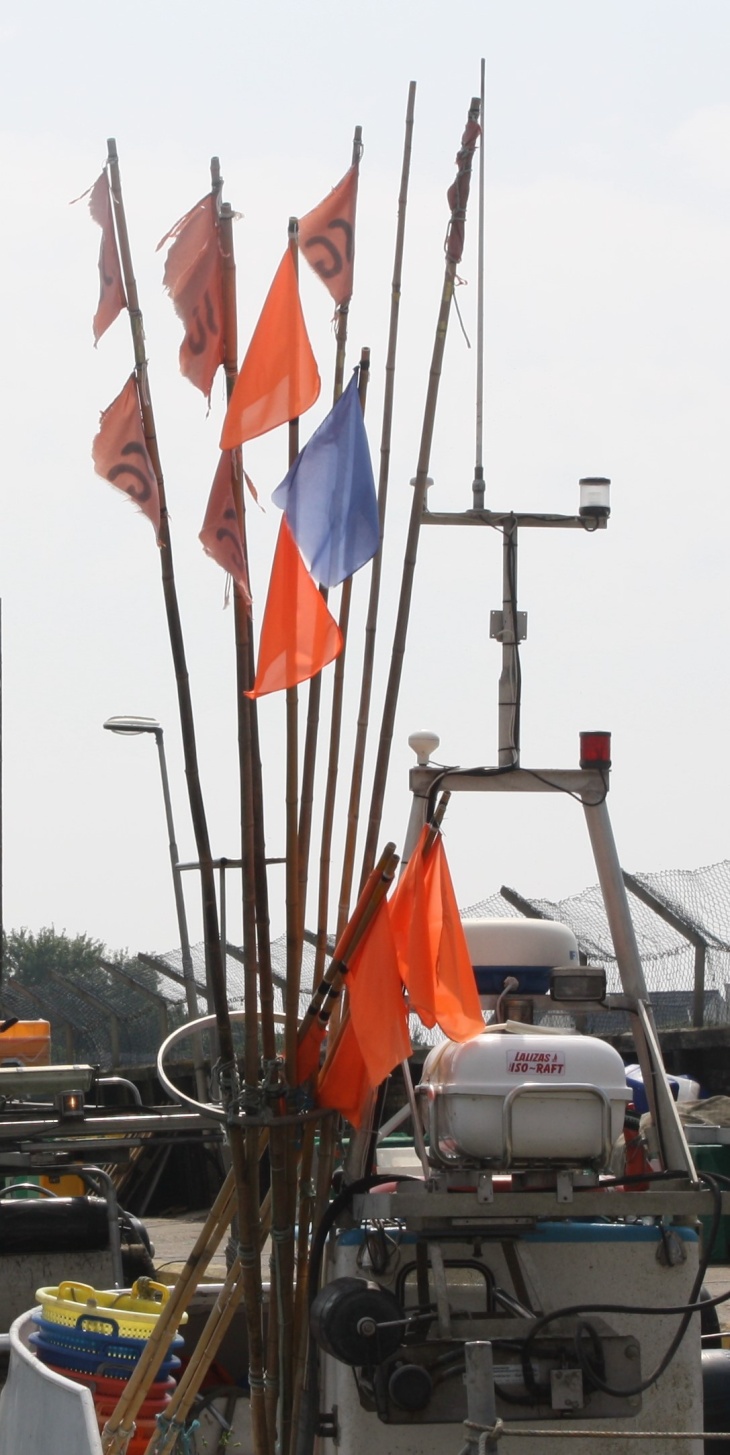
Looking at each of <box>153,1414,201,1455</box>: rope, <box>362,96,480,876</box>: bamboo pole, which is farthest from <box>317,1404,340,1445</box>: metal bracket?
<box>362,96,480,876</box>: bamboo pole

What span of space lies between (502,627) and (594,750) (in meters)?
0.54

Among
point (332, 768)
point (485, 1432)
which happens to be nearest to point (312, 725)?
point (332, 768)

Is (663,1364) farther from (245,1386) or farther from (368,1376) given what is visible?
(245,1386)

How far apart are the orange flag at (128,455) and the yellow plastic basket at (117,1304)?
2464 millimetres

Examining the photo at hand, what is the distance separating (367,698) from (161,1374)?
2.13 m

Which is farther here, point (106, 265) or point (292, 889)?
point (106, 265)

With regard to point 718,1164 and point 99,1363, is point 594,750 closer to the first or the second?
point 99,1363

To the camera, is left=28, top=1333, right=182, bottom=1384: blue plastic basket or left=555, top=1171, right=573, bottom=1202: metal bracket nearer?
left=555, top=1171, right=573, bottom=1202: metal bracket

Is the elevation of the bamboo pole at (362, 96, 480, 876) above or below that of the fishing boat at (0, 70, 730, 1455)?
above

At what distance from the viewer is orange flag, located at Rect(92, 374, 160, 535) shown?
17.2ft

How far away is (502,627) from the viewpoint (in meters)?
6.16

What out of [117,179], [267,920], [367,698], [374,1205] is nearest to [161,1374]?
[374,1205]

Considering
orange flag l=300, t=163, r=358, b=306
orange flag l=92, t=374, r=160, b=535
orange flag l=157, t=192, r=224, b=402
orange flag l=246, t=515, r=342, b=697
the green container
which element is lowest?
the green container

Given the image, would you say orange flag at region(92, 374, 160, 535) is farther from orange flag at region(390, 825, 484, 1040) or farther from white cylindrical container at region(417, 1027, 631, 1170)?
white cylindrical container at region(417, 1027, 631, 1170)
